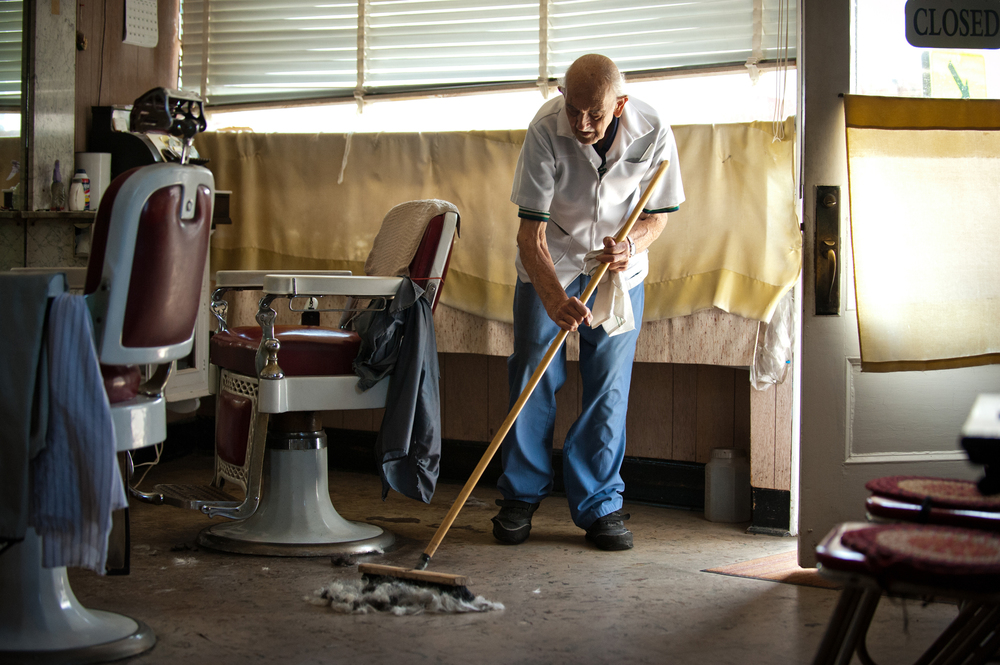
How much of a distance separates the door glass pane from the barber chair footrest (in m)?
1.95

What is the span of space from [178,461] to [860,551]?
316 centimetres

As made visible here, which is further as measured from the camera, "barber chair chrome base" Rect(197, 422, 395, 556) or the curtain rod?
the curtain rod

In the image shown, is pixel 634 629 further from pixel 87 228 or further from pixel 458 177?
pixel 87 228

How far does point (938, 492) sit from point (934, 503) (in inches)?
2.4

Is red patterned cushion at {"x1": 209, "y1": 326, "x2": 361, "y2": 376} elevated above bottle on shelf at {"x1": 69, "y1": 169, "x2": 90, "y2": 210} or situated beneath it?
situated beneath

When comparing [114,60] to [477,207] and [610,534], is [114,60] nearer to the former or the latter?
[477,207]

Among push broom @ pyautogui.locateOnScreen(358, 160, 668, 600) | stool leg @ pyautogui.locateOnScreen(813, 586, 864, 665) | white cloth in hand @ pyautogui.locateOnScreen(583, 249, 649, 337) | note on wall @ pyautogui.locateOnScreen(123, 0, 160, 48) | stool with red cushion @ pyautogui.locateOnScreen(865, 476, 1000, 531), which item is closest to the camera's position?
stool leg @ pyautogui.locateOnScreen(813, 586, 864, 665)

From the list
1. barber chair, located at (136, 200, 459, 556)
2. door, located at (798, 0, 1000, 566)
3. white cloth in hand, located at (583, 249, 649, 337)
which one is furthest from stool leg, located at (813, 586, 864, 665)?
barber chair, located at (136, 200, 459, 556)

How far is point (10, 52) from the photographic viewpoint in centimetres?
314

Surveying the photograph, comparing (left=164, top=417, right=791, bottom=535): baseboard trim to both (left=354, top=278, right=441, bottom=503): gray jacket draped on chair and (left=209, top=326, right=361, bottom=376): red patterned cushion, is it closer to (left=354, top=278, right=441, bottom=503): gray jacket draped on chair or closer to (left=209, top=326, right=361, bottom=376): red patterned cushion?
(left=354, top=278, right=441, bottom=503): gray jacket draped on chair

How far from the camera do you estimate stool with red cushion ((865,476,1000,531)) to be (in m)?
1.30

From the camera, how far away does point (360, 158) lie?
132 inches

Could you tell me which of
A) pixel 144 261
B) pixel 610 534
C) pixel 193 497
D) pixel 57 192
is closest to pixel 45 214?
pixel 57 192

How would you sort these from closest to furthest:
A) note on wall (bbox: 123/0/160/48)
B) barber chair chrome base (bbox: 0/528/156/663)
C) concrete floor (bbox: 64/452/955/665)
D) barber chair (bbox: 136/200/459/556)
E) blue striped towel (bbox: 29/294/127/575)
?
1. blue striped towel (bbox: 29/294/127/575)
2. barber chair chrome base (bbox: 0/528/156/663)
3. concrete floor (bbox: 64/452/955/665)
4. barber chair (bbox: 136/200/459/556)
5. note on wall (bbox: 123/0/160/48)
